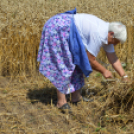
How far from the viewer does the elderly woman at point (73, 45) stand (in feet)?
5.43

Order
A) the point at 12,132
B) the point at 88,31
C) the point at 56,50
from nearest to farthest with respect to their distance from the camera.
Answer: the point at 12,132 < the point at 88,31 < the point at 56,50

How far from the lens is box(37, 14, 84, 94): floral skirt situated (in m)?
1.75

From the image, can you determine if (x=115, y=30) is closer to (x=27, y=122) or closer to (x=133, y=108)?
(x=133, y=108)

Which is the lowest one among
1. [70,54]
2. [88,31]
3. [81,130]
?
[81,130]

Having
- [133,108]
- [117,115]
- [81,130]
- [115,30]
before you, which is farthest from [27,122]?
[115,30]

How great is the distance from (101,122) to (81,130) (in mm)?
167

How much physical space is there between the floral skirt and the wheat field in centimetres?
20

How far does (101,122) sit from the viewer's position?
5.50ft

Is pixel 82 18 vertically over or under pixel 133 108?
over

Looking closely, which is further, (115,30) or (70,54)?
(70,54)

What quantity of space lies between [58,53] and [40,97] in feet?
2.00

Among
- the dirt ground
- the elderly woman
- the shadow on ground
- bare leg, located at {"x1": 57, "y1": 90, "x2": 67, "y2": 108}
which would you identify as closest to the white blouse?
the elderly woman

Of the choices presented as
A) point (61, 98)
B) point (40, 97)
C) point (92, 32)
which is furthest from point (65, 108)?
point (92, 32)

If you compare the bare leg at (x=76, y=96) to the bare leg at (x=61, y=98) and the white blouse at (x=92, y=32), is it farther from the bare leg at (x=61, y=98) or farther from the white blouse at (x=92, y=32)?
the white blouse at (x=92, y=32)
